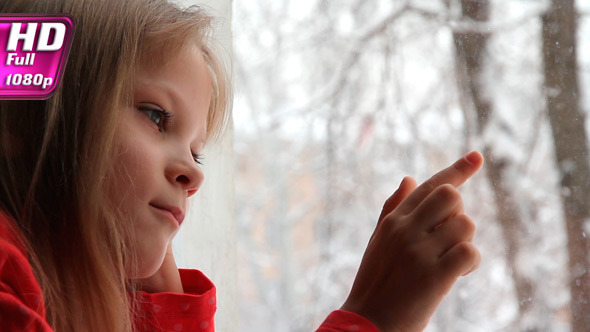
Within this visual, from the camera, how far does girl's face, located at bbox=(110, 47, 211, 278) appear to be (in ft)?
2.06

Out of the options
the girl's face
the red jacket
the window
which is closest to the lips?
the girl's face

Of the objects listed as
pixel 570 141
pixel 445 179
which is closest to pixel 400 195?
pixel 445 179

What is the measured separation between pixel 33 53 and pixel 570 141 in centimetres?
60

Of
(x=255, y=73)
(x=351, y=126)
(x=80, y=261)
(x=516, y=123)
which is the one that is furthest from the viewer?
(x=255, y=73)

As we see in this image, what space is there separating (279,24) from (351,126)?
21 centimetres

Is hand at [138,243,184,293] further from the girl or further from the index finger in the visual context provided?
the index finger

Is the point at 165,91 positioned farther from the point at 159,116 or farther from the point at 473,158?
the point at 473,158

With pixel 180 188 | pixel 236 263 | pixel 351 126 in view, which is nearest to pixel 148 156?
pixel 180 188

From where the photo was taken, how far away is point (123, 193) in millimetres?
627

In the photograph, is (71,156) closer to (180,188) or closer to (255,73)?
(180,188)

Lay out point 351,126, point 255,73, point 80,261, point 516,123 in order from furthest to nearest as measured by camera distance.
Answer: point 255,73 → point 351,126 → point 516,123 → point 80,261

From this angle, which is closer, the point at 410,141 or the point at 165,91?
the point at 165,91

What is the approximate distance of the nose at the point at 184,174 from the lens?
64 centimetres

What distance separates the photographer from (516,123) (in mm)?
731
